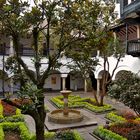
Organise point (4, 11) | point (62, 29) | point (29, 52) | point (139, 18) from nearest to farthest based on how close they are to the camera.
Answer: point (4, 11) → point (62, 29) → point (139, 18) → point (29, 52)

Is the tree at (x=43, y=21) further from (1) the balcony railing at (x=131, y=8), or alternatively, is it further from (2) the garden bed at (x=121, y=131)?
(1) the balcony railing at (x=131, y=8)

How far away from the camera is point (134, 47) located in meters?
20.1

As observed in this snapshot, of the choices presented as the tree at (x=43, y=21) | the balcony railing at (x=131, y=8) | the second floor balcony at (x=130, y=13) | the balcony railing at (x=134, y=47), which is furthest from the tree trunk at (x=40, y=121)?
the balcony railing at (x=134, y=47)

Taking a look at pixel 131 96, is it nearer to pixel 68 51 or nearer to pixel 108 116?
pixel 68 51

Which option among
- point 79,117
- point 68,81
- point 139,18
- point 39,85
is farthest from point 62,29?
point 68,81

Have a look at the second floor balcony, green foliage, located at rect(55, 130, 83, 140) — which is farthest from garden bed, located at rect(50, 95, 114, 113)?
green foliage, located at rect(55, 130, 83, 140)

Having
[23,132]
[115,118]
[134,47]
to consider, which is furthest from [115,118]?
[23,132]

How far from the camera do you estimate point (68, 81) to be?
1340 inches

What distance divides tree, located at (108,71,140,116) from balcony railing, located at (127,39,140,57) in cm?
872

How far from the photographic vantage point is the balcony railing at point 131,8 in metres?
18.0

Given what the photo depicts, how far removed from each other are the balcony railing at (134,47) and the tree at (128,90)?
28.6ft

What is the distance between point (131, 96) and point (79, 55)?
2.41 meters

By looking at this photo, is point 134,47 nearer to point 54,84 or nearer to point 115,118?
point 115,118

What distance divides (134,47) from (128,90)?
402 inches
